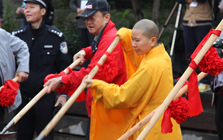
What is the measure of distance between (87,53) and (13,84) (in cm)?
94

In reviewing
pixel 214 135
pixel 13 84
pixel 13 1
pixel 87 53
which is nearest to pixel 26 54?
pixel 13 84

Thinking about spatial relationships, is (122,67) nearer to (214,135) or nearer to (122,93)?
(122,93)

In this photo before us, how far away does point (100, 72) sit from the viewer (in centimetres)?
339

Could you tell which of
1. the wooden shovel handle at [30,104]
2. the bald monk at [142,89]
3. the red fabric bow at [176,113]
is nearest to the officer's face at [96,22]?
the bald monk at [142,89]

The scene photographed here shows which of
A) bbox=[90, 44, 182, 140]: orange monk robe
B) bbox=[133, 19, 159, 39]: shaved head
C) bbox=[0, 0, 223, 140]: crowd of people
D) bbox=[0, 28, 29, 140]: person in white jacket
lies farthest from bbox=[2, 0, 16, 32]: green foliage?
bbox=[133, 19, 159, 39]: shaved head

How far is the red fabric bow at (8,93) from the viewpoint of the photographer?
4.02 metres

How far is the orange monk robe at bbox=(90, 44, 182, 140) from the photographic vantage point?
123 inches

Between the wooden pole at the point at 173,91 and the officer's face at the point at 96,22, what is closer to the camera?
the wooden pole at the point at 173,91

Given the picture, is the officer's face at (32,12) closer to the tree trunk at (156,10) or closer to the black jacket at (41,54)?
the black jacket at (41,54)

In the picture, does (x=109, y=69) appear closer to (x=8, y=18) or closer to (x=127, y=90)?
(x=127, y=90)

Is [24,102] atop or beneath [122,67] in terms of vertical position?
beneath

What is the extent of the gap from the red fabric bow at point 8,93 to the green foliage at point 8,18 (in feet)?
16.3

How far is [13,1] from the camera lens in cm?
1017

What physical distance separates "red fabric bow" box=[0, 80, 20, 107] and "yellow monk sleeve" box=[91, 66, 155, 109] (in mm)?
1331
